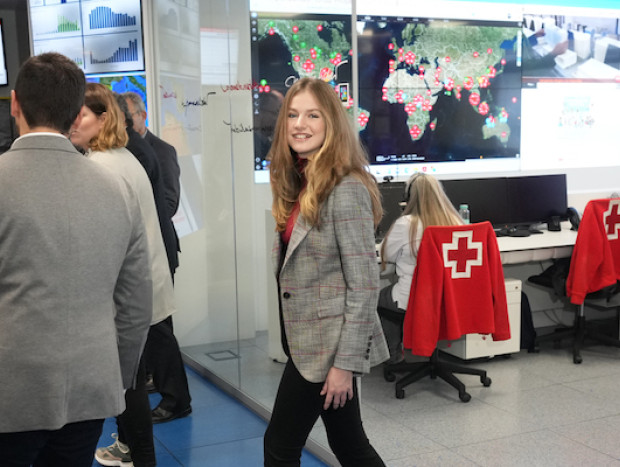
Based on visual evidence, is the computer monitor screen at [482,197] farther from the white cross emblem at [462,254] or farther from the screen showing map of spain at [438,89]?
the white cross emblem at [462,254]

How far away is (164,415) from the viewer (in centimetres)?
363

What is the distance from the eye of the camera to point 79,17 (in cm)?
486

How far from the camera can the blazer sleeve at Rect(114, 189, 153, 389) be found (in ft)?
5.54

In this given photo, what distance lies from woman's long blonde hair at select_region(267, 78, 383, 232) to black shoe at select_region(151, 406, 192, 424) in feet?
6.36

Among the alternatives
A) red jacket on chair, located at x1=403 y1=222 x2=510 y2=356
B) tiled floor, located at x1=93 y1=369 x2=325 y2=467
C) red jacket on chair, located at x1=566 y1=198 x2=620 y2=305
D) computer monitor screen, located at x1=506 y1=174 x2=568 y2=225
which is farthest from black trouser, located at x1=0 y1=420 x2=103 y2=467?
computer monitor screen, located at x1=506 y1=174 x2=568 y2=225

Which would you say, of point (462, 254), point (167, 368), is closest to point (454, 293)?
point (462, 254)

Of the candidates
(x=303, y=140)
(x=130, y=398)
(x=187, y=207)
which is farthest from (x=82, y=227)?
(x=187, y=207)

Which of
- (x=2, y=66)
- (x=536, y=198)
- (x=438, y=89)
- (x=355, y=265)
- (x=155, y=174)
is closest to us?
(x=355, y=265)

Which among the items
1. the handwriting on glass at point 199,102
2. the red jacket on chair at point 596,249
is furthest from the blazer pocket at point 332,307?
the red jacket on chair at point 596,249

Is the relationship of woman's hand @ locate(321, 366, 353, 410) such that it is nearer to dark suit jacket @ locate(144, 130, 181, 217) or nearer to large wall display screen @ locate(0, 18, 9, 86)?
dark suit jacket @ locate(144, 130, 181, 217)

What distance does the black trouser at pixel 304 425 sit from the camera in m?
1.95

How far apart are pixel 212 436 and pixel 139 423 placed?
2.35 feet

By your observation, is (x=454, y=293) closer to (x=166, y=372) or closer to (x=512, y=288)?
(x=512, y=288)

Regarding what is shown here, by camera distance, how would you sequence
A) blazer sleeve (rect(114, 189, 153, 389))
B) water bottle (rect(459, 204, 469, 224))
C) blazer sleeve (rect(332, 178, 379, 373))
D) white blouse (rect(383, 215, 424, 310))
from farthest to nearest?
water bottle (rect(459, 204, 469, 224)) < white blouse (rect(383, 215, 424, 310)) < blazer sleeve (rect(332, 178, 379, 373)) < blazer sleeve (rect(114, 189, 153, 389))
